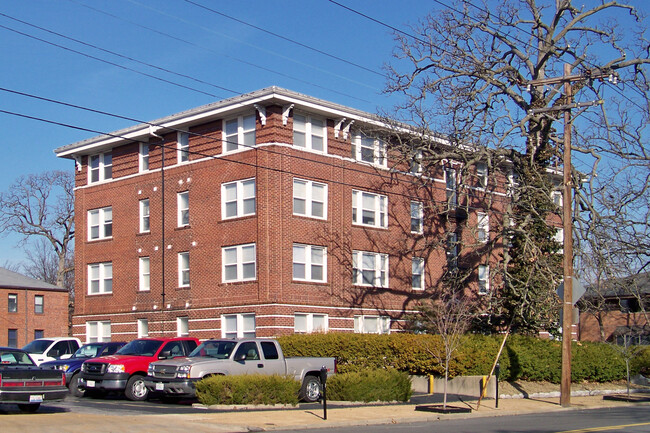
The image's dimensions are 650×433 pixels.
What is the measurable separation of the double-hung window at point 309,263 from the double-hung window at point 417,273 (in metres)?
6.38

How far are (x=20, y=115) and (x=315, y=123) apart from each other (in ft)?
63.4

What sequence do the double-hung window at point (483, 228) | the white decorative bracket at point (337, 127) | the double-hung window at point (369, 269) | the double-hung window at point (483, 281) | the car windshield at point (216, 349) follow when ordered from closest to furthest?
1. the car windshield at point (216, 349)
2. the double-hung window at point (483, 228)
3. the white decorative bracket at point (337, 127)
4. the double-hung window at point (369, 269)
5. the double-hung window at point (483, 281)

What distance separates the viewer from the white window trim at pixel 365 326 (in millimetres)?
37906

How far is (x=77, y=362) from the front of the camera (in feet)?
87.2

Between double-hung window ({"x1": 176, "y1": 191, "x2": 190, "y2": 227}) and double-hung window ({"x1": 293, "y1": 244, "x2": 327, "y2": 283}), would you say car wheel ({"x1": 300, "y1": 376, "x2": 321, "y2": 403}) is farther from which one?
double-hung window ({"x1": 176, "y1": 191, "x2": 190, "y2": 227})

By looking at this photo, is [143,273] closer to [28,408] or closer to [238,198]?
[238,198]

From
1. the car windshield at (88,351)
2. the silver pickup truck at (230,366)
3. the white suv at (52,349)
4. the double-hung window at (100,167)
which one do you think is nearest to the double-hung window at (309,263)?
the car windshield at (88,351)

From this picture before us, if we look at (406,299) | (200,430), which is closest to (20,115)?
(200,430)

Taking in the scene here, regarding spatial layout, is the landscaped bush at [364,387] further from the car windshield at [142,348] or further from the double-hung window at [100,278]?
the double-hung window at [100,278]

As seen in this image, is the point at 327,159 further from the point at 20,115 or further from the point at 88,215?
the point at 20,115

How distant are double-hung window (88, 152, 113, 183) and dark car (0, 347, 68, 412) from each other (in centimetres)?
2508

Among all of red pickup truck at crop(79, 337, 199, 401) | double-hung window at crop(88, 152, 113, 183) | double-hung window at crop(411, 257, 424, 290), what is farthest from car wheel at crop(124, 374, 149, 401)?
double-hung window at crop(88, 152, 113, 183)

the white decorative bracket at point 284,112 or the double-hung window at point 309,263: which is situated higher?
the white decorative bracket at point 284,112

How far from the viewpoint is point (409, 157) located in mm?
33375
